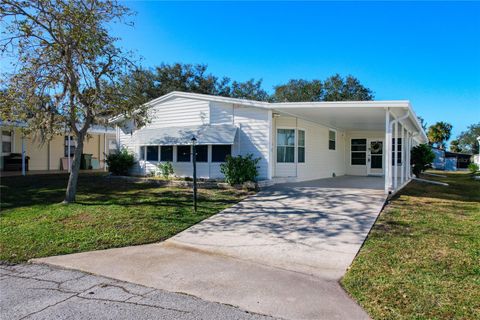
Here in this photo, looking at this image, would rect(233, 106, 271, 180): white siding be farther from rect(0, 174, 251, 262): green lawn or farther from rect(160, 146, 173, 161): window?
rect(160, 146, 173, 161): window

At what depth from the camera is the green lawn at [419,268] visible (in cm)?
345

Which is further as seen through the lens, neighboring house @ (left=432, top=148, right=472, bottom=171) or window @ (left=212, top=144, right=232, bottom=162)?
neighboring house @ (left=432, top=148, right=472, bottom=171)

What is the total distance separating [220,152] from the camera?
12805 mm

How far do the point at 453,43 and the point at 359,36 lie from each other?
3.51m

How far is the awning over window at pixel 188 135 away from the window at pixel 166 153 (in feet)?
1.99

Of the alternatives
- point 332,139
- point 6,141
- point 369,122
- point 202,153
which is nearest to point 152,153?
point 202,153

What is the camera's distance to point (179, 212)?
809 centimetres

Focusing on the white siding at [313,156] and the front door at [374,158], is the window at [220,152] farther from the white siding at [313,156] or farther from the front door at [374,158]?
the front door at [374,158]

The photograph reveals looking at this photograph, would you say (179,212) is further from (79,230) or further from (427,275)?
(427,275)

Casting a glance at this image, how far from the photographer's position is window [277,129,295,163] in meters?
13.2

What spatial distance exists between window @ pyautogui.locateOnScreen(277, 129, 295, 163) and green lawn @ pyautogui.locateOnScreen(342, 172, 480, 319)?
5.82 meters

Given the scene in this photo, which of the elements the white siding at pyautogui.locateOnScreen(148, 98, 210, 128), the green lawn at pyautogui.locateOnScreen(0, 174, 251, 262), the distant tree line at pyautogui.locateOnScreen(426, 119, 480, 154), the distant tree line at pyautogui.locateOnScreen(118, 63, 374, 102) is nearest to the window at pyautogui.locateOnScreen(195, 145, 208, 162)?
the white siding at pyautogui.locateOnScreen(148, 98, 210, 128)

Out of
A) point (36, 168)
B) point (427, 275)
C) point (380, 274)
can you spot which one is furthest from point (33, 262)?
point (36, 168)

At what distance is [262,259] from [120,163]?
37.4 ft
